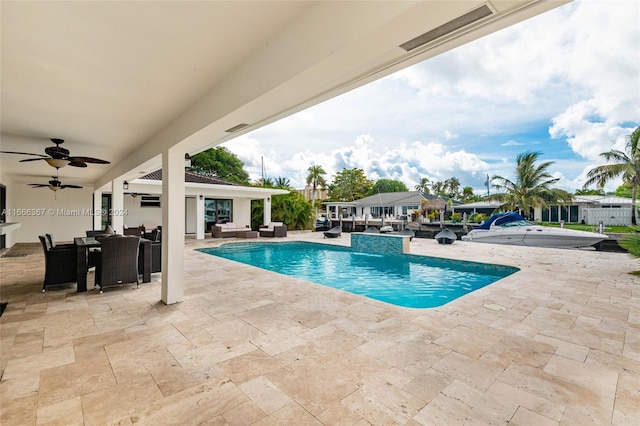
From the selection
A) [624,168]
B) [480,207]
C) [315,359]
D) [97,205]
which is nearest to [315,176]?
[480,207]

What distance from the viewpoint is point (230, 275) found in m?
6.74

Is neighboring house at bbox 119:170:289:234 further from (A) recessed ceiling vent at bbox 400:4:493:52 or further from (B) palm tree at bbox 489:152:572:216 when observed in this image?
(B) palm tree at bbox 489:152:572:216

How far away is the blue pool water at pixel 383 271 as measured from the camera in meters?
6.45

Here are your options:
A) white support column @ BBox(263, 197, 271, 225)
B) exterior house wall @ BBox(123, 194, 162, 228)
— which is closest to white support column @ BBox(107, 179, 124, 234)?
exterior house wall @ BBox(123, 194, 162, 228)

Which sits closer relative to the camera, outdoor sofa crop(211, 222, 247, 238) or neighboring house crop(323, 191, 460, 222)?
outdoor sofa crop(211, 222, 247, 238)

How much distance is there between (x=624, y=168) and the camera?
18.7 metres

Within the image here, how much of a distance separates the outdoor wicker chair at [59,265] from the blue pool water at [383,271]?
4563 millimetres

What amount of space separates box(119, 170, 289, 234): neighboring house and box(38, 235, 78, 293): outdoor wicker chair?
22.3 feet

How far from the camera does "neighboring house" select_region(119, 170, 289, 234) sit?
13.2 m

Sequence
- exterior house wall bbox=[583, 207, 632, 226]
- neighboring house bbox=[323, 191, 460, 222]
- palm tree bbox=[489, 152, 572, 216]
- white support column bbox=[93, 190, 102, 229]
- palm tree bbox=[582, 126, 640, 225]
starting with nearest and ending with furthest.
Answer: white support column bbox=[93, 190, 102, 229], palm tree bbox=[582, 126, 640, 225], exterior house wall bbox=[583, 207, 632, 226], palm tree bbox=[489, 152, 572, 216], neighboring house bbox=[323, 191, 460, 222]

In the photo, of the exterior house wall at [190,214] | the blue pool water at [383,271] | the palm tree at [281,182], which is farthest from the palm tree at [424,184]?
the exterior house wall at [190,214]

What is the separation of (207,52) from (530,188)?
25.1 meters

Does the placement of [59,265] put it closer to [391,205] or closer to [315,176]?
[391,205]

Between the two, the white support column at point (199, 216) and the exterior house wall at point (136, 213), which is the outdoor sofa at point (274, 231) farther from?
the exterior house wall at point (136, 213)
